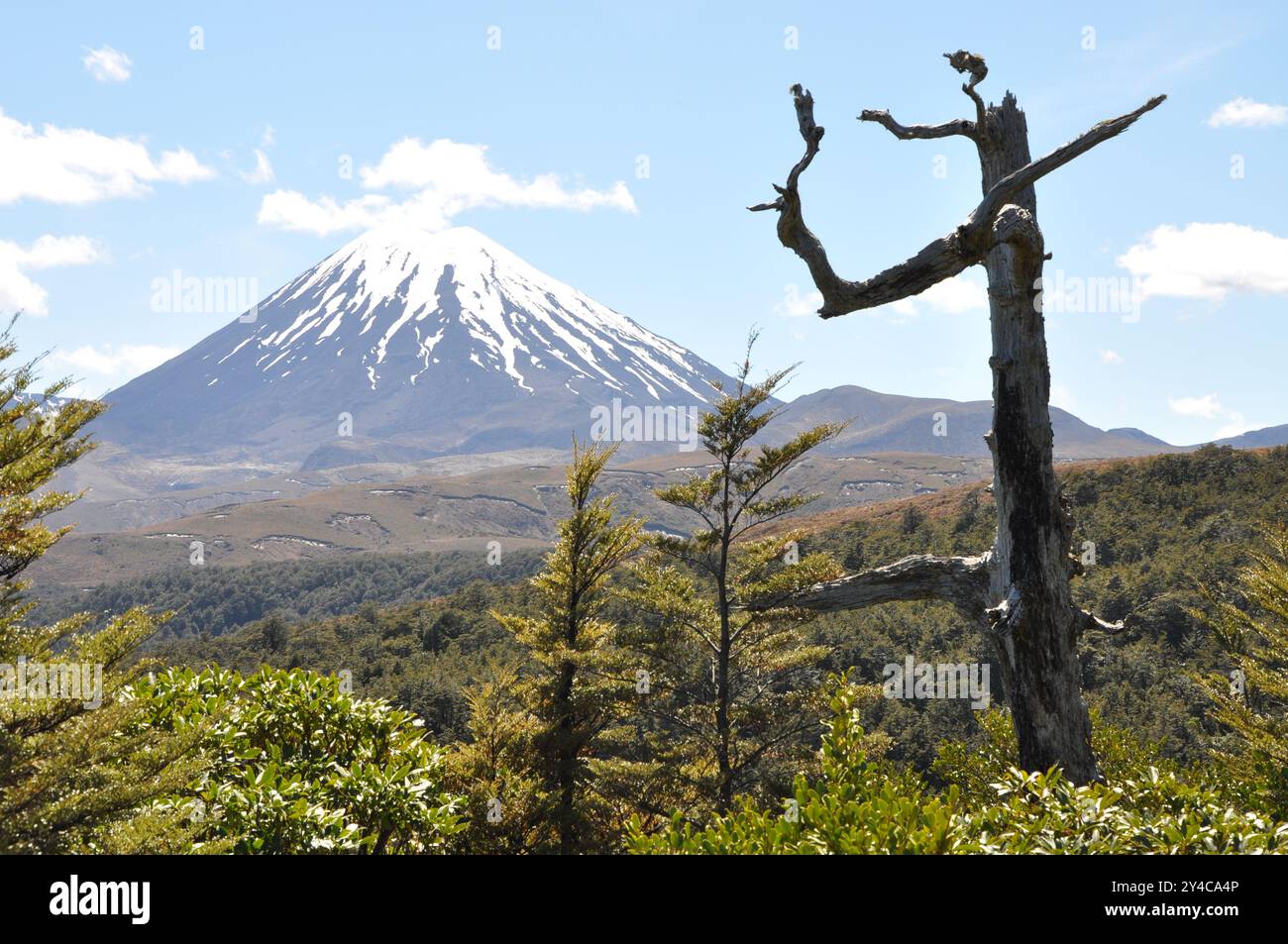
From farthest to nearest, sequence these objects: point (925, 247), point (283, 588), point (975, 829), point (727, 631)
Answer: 1. point (283, 588)
2. point (727, 631)
3. point (925, 247)
4. point (975, 829)

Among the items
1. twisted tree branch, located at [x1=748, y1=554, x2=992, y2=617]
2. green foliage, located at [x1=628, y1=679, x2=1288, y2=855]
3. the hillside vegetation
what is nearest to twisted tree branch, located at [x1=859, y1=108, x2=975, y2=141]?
twisted tree branch, located at [x1=748, y1=554, x2=992, y2=617]

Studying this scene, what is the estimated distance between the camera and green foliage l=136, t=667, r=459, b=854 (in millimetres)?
4867

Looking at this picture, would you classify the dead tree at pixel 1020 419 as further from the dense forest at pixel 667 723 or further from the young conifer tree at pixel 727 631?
the young conifer tree at pixel 727 631

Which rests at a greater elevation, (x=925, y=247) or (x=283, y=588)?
(x=925, y=247)

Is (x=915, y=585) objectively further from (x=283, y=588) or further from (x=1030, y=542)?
(x=283, y=588)

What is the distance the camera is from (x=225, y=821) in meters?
4.92

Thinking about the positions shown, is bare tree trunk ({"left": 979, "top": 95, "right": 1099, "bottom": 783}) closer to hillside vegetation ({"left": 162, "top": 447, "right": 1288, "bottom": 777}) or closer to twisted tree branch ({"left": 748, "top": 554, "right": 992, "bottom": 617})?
twisted tree branch ({"left": 748, "top": 554, "right": 992, "bottom": 617})

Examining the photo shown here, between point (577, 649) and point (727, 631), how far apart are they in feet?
7.05

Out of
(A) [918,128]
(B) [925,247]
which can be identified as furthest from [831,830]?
(A) [918,128]

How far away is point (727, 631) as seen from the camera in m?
10.8

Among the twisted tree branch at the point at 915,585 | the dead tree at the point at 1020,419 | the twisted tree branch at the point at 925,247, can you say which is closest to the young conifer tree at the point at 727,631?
the twisted tree branch at the point at 915,585

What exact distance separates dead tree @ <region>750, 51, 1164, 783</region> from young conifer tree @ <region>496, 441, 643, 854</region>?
5.91 metres
